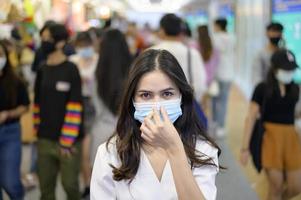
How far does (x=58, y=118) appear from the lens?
3600 mm

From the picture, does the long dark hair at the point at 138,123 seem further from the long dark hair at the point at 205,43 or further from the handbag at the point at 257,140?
the long dark hair at the point at 205,43

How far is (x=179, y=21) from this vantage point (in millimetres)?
4199

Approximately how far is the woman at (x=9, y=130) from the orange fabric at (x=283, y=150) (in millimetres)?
1872

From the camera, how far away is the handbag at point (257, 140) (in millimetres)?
3781

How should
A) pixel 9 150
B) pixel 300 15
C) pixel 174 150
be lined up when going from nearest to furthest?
pixel 174 150, pixel 9 150, pixel 300 15

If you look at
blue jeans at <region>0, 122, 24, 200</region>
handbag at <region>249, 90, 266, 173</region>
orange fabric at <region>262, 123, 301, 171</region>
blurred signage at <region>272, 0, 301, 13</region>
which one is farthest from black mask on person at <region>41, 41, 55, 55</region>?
blurred signage at <region>272, 0, 301, 13</region>

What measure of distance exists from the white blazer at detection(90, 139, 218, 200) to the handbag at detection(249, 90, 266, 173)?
6.34ft

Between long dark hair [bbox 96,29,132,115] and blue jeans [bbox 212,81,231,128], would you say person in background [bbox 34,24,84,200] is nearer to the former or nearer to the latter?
long dark hair [bbox 96,29,132,115]

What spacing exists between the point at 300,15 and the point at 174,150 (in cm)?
449

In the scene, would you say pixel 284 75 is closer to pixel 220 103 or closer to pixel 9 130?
pixel 9 130

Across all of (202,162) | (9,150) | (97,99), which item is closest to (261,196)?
(97,99)

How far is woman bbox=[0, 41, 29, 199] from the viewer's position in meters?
3.53

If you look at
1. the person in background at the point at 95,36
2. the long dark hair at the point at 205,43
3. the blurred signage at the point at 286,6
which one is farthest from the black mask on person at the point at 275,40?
the person in background at the point at 95,36

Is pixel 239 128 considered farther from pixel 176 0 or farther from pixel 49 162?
pixel 176 0
